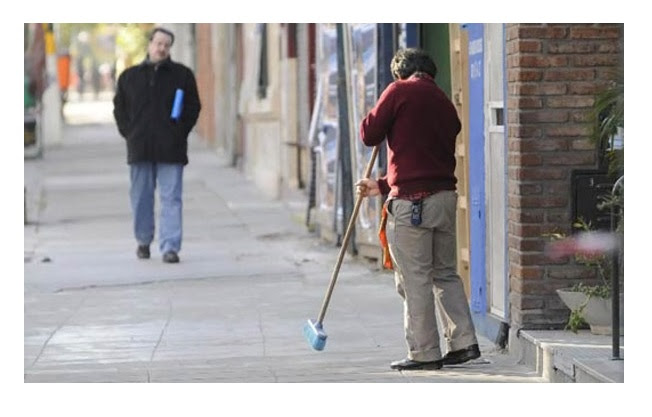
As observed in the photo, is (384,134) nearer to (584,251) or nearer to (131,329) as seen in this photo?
(584,251)

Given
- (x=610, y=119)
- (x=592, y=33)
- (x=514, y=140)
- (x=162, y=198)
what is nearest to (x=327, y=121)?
(x=162, y=198)

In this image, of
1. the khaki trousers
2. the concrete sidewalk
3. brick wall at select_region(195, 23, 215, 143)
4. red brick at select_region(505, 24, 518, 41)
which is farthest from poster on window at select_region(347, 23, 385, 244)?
brick wall at select_region(195, 23, 215, 143)

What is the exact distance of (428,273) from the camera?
27.7ft

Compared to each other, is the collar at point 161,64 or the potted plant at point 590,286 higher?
the collar at point 161,64

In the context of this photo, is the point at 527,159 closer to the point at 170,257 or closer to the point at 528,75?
the point at 528,75

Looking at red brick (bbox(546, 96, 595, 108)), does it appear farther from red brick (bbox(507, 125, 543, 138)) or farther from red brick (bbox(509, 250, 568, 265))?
red brick (bbox(509, 250, 568, 265))

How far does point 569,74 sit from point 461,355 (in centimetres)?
149

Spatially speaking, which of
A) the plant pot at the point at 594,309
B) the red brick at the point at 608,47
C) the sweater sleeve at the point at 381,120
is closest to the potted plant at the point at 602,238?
the plant pot at the point at 594,309

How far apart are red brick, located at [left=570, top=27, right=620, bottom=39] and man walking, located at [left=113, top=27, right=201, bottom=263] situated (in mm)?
5048

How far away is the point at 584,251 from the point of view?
8711 millimetres

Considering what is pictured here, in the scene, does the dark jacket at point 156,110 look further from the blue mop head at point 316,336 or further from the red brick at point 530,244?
the red brick at point 530,244

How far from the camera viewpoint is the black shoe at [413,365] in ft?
27.8

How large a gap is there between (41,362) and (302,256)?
16.7 ft

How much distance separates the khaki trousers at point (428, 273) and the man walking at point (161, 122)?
498cm
